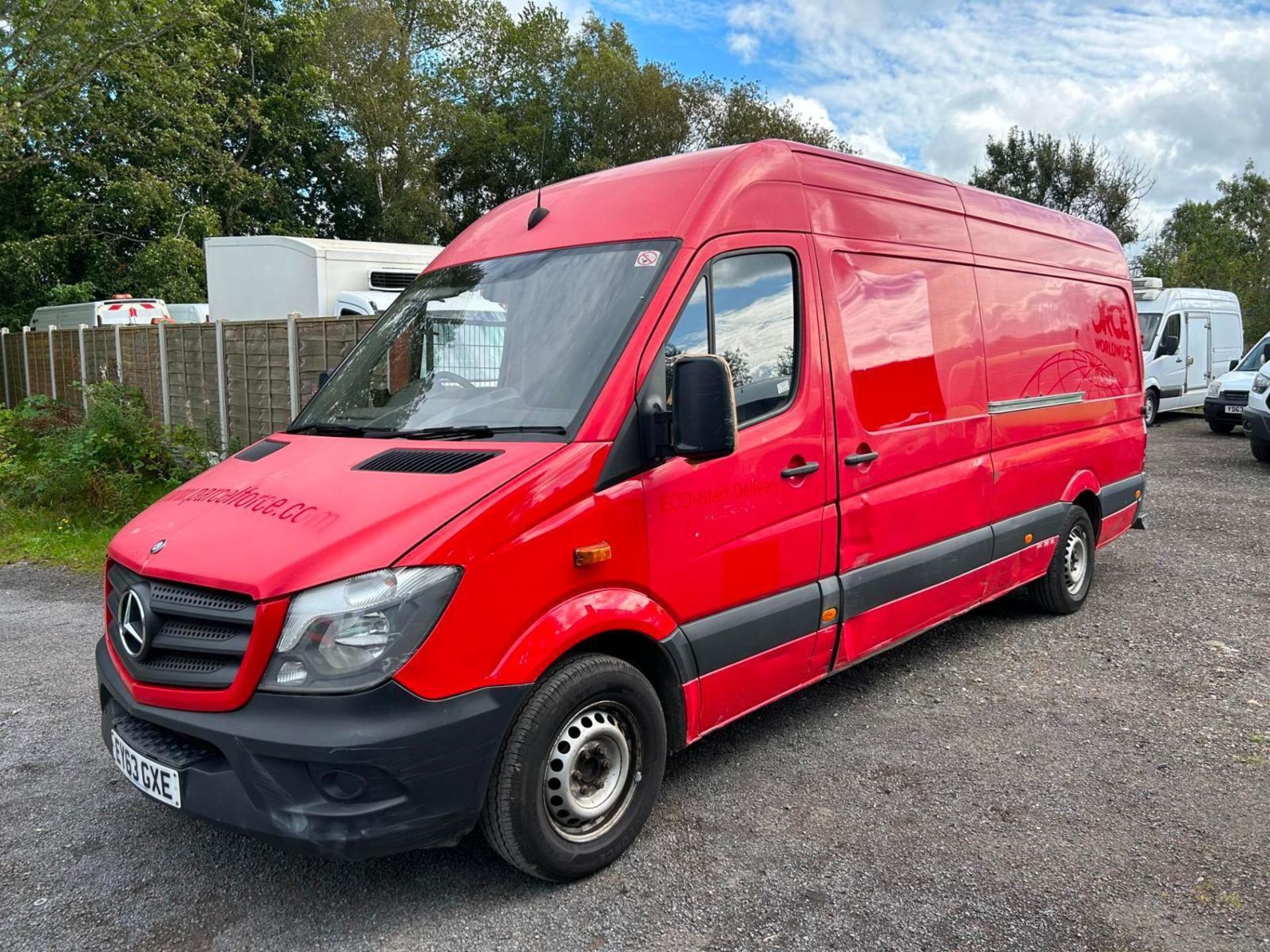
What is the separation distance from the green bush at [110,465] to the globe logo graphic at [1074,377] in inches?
307

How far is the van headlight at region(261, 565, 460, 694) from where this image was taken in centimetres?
272

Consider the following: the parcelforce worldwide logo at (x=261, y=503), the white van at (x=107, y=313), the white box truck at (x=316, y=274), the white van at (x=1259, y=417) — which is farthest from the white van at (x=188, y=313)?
the white van at (x=1259, y=417)

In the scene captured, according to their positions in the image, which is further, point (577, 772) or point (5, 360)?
point (5, 360)

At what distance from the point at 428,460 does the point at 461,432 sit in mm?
257

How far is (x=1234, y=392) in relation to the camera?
51.9 feet

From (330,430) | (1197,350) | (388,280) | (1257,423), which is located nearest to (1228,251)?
(1197,350)

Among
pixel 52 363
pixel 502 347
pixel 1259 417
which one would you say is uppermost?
pixel 502 347

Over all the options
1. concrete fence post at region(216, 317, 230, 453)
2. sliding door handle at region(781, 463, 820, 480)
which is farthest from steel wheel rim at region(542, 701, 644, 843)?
concrete fence post at region(216, 317, 230, 453)

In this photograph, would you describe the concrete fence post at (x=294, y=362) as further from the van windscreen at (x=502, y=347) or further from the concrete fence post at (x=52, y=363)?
the concrete fence post at (x=52, y=363)

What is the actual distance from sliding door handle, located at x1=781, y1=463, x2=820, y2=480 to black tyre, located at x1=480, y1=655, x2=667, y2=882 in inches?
39.9

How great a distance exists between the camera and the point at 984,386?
5141mm

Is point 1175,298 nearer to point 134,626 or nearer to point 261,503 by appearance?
point 261,503

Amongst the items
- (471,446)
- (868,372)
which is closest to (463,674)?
(471,446)

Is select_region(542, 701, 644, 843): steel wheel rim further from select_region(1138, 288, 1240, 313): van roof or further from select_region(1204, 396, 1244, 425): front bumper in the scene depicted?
select_region(1138, 288, 1240, 313): van roof
